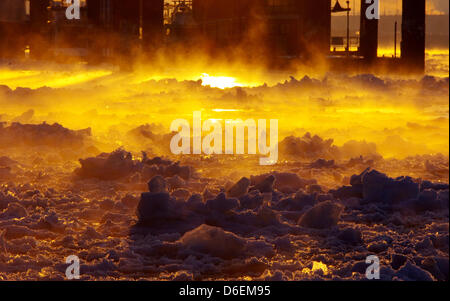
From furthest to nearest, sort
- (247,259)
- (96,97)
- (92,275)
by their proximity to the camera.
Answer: (96,97) → (247,259) → (92,275)

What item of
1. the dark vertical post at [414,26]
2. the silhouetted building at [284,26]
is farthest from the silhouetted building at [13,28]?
the dark vertical post at [414,26]

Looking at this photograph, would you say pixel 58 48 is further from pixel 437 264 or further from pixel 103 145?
pixel 437 264

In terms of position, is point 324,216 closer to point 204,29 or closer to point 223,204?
point 223,204

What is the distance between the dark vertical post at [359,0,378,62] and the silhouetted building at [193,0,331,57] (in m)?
1.91

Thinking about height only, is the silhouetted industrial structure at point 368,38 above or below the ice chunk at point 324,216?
above

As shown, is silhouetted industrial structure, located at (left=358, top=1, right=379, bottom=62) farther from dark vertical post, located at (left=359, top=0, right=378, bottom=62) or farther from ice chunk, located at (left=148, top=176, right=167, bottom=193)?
ice chunk, located at (left=148, top=176, right=167, bottom=193)

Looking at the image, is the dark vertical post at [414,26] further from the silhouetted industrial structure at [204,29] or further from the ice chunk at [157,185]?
the ice chunk at [157,185]

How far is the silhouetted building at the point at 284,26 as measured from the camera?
2942 centimetres

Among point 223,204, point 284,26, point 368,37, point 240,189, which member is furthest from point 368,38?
point 223,204

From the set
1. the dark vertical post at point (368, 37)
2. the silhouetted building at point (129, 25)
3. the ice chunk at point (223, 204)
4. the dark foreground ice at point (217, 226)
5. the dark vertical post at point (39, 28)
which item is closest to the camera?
the dark foreground ice at point (217, 226)

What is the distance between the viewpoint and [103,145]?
39.2 ft

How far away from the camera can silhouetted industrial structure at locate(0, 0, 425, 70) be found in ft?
78.0

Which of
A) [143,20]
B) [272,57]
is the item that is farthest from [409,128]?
[272,57]

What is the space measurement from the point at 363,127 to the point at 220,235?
26.8 feet
